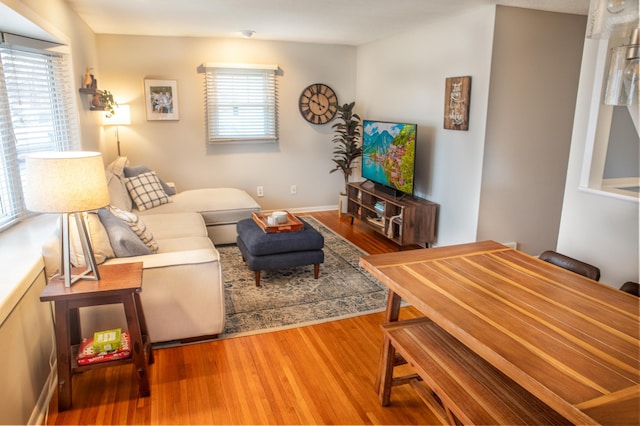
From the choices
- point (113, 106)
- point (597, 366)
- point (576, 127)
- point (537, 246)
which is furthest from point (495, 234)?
point (113, 106)

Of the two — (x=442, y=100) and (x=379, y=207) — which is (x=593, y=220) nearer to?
(x=442, y=100)

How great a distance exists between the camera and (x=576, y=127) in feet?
8.77

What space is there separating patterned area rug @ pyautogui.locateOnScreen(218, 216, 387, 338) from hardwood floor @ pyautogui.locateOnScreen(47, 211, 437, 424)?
0.18m

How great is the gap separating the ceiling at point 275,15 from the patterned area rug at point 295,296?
231 cm

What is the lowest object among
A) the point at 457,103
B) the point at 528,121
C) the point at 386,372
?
the point at 386,372

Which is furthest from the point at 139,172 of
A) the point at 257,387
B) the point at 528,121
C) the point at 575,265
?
the point at 575,265

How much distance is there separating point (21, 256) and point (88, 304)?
482mm

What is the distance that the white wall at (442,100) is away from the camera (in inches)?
148

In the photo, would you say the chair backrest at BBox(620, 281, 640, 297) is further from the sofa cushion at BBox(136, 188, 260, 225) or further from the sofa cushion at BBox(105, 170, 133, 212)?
the sofa cushion at BBox(105, 170, 133, 212)

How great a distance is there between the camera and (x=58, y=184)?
1.98m

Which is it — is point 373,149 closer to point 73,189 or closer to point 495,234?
point 495,234

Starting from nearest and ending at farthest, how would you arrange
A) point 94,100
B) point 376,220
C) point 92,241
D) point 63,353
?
point 63,353 → point 92,241 → point 94,100 → point 376,220

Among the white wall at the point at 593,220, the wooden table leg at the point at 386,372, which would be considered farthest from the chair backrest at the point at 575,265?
the wooden table leg at the point at 386,372

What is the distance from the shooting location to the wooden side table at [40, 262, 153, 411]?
2043 millimetres
